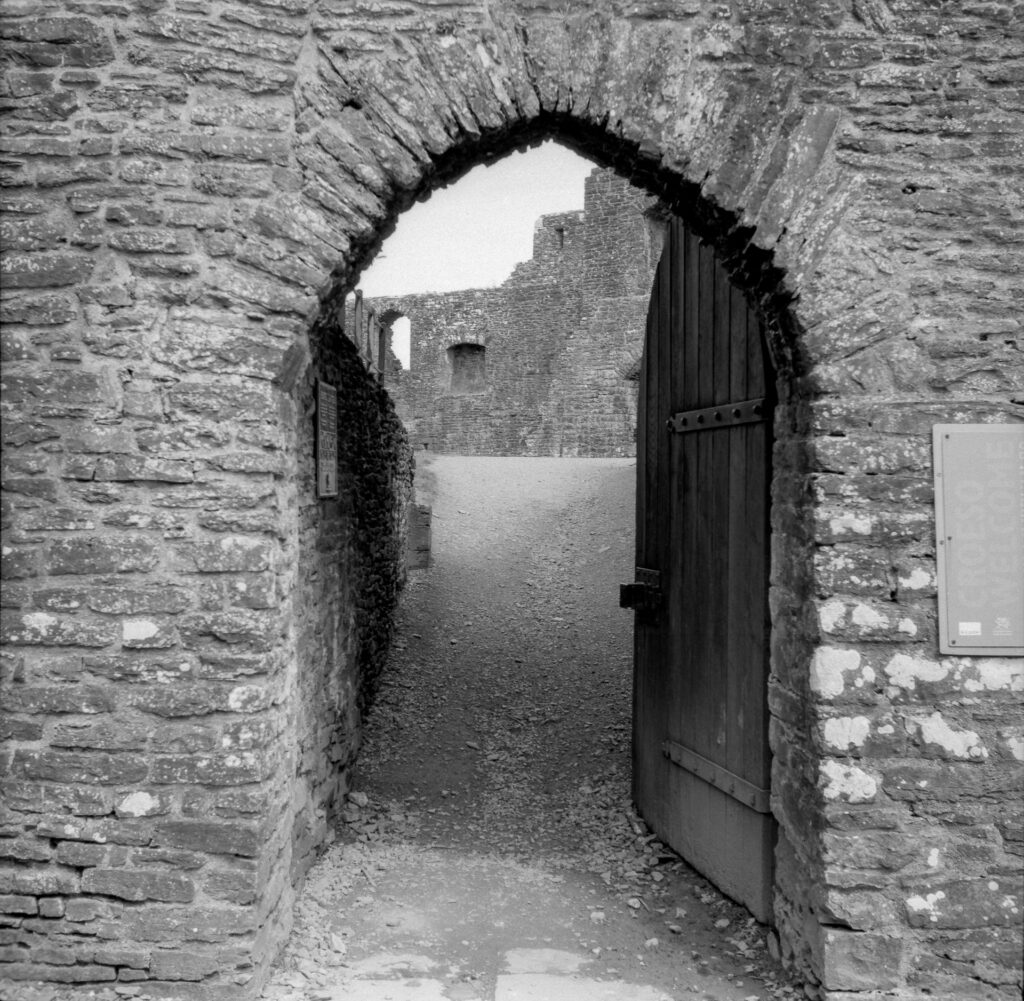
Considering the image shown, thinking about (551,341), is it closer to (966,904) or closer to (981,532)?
(981,532)

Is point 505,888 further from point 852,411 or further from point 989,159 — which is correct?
point 989,159

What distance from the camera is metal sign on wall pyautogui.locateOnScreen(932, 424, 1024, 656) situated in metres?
3.30

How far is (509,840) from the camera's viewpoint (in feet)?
16.9

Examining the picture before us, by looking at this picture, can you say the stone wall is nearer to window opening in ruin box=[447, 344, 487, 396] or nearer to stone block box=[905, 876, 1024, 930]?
window opening in ruin box=[447, 344, 487, 396]

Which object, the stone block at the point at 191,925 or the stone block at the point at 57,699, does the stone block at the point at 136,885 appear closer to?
the stone block at the point at 191,925

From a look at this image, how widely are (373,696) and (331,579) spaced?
82.2 inches

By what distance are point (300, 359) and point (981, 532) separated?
279 centimetres

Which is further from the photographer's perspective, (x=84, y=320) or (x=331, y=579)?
(x=331, y=579)

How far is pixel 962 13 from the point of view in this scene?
3.38 m

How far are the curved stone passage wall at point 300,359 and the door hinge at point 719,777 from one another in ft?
1.48

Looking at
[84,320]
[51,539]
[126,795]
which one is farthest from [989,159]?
[126,795]

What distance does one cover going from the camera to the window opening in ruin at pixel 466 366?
70.7 feet

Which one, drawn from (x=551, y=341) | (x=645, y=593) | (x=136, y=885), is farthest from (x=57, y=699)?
(x=551, y=341)

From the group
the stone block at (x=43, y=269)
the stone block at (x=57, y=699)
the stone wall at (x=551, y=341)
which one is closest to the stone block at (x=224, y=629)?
the stone block at (x=57, y=699)
